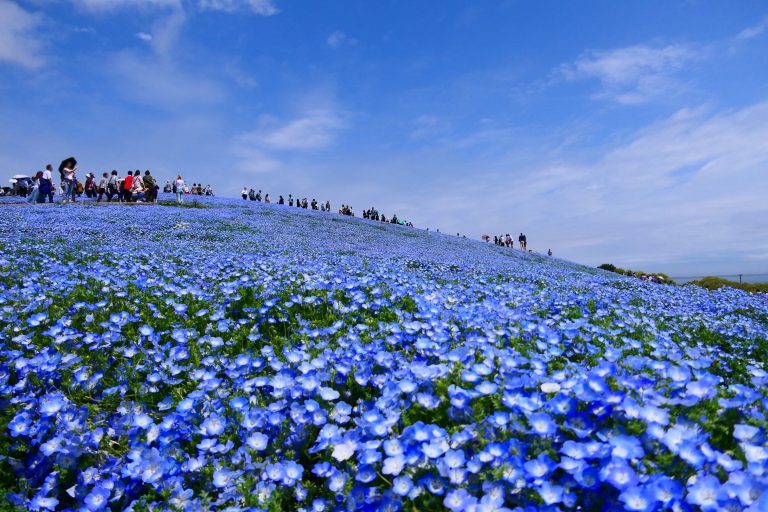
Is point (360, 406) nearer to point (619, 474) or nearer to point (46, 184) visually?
point (619, 474)

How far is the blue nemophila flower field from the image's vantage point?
1.97 metres

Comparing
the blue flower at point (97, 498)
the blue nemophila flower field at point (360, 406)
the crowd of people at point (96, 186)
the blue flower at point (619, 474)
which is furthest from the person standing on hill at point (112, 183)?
the blue flower at point (619, 474)

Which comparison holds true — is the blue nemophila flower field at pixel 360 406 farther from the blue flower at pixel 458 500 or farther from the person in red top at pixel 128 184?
the person in red top at pixel 128 184

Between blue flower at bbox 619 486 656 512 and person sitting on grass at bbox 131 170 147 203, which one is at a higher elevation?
person sitting on grass at bbox 131 170 147 203

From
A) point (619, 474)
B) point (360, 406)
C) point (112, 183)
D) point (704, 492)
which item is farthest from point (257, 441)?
point (112, 183)

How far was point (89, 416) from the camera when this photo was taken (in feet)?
11.0

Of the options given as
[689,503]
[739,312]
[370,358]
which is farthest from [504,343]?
[739,312]

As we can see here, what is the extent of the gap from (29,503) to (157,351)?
1.51 meters

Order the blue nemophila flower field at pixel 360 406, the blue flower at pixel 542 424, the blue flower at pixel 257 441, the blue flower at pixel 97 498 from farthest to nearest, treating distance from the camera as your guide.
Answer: the blue flower at pixel 257 441, the blue flower at pixel 97 498, the blue flower at pixel 542 424, the blue nemophila flower field at pixel 360 406

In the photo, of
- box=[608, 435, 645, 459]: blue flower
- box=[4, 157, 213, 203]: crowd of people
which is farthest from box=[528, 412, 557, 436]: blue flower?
box=[4, 157, 213, 203]: crowd of people

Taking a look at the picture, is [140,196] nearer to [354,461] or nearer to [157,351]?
[157,351]

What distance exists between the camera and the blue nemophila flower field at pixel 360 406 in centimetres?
197

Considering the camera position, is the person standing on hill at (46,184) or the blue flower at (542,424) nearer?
the blue flower at (542,424)

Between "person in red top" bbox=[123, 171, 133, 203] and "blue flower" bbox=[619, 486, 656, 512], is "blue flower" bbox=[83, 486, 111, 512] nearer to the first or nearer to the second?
Result: "blue flower" bbox=[619, 486, 656, 512]
